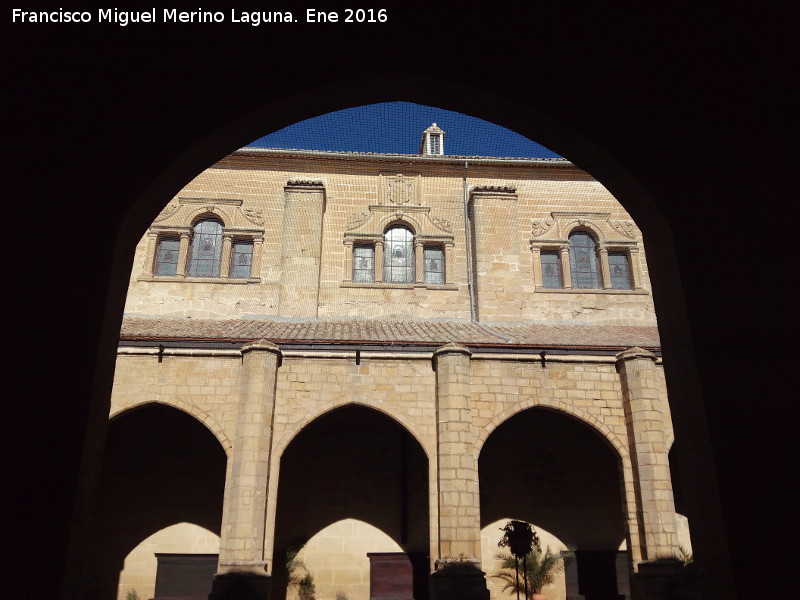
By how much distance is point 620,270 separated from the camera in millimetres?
15930

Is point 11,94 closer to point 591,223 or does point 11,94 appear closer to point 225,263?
point 225,263

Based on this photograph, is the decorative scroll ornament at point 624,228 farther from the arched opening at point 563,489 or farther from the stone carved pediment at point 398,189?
the arched opening at point 563,489

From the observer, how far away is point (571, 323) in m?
14.9

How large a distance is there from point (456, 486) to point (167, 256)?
9412mm

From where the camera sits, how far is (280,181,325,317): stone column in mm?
14656

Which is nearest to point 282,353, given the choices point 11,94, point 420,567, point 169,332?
point 169,332

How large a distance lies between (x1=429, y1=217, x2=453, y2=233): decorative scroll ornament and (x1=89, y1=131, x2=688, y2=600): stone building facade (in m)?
0.06

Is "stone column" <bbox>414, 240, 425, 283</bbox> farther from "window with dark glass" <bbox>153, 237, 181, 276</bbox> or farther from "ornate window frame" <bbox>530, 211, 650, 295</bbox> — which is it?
"window with dark glass" <bbox>153, 237, 181, 276</bbox>

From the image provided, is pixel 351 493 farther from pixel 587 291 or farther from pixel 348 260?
pixel 587 291

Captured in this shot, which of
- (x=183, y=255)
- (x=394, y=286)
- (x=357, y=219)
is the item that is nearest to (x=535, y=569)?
(x=394, y=286)

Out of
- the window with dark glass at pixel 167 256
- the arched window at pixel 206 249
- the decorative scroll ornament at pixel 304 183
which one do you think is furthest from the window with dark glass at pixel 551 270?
the window with dark glass at pixel 167 256

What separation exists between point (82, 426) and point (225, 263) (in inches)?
539

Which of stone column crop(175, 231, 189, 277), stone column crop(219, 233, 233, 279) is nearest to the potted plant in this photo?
stone column crop(219, 233, 233, 279)

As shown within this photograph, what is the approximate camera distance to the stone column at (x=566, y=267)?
15570 millimetres
